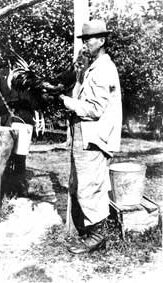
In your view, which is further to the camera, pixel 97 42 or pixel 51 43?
pixel 51 43

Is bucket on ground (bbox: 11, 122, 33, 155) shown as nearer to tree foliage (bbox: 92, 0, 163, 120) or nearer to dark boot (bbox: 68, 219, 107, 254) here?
dark boot (bbox: 68, 219, 107, 254)

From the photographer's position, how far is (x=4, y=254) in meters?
4.34

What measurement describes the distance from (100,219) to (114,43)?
980cm

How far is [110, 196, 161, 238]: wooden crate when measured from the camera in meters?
4.62

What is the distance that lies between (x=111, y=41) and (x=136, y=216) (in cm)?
925

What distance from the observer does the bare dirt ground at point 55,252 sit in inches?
151

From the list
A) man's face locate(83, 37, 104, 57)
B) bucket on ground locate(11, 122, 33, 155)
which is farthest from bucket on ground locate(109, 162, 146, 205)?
man's face locate(83, 37, 104, 57)

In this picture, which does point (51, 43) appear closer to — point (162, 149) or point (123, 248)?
point (162, 149)

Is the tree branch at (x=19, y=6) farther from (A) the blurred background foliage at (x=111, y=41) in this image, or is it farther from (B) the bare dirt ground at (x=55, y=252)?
(A) the blurred background foliage at (x=111, y=41)

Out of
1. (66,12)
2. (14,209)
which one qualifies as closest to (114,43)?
(66,12)

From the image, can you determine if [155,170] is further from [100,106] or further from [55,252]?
[100,106]

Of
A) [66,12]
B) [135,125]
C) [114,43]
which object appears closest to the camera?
[66,12]

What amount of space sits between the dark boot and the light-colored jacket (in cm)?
86

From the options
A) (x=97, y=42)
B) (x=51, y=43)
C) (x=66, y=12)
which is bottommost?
(x=97, y=42)
